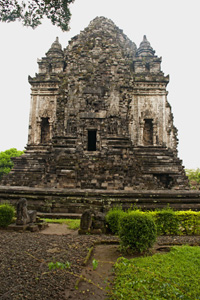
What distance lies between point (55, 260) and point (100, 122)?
11905mm

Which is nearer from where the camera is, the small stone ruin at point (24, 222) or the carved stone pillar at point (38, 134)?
the small stone ruin at point (24, 222)

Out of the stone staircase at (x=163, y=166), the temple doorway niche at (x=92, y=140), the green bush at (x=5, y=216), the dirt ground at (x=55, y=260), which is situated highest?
the temple doorway niche at (x=92, y=140)

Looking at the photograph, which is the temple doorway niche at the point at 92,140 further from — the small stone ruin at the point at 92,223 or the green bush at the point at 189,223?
the green bush at the point at 189,223

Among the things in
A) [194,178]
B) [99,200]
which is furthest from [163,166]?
[194,178]

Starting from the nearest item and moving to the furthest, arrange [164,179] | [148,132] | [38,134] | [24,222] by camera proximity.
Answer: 1. [24,222]
2. [164,179]
3. [38,134]
4. [148,132]

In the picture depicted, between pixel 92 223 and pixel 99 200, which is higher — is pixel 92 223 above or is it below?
below

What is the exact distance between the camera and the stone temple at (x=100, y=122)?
13.7 meters

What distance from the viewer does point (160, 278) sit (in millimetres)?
3521

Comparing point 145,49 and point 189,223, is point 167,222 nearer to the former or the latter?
point 189,223

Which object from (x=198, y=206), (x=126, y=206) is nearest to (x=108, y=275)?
(x=126, y=206)

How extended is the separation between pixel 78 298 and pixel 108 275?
35.1 inches

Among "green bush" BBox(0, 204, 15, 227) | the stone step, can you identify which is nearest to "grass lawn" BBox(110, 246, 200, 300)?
"green bush" BBox(0, 204, 15, 227)

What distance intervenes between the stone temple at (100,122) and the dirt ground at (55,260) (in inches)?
263

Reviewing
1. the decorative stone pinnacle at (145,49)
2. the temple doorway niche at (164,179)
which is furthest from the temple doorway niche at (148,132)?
the decorative stone pinnacle at (145,49)
